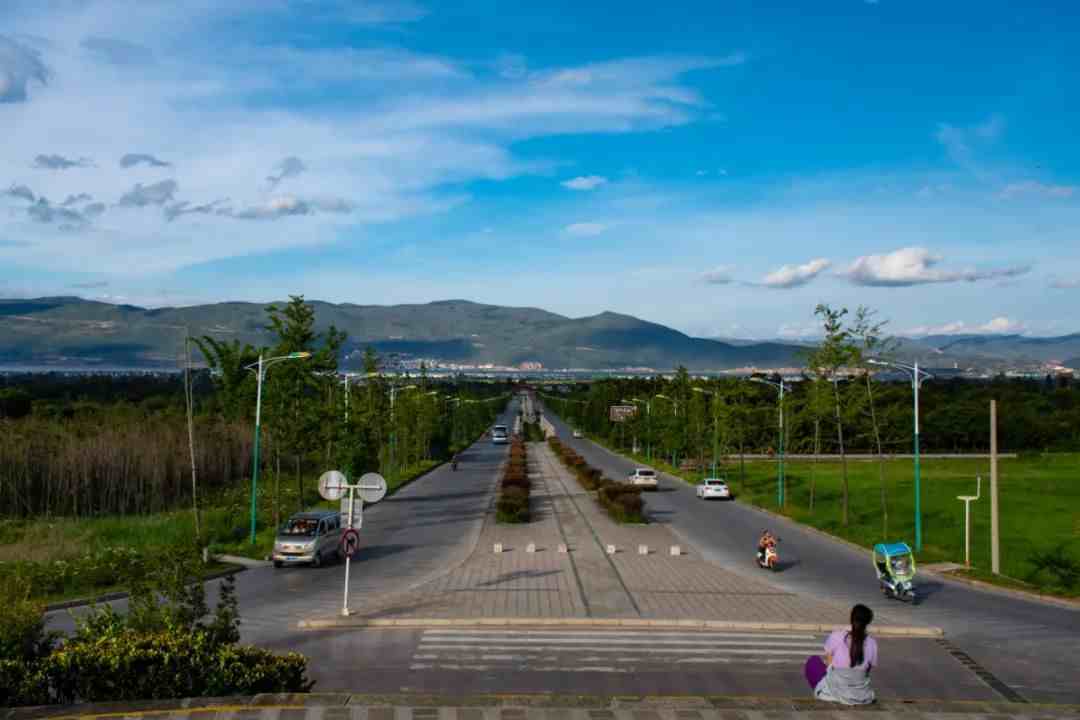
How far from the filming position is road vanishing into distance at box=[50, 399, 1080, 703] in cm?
1471

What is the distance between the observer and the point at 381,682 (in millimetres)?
14547

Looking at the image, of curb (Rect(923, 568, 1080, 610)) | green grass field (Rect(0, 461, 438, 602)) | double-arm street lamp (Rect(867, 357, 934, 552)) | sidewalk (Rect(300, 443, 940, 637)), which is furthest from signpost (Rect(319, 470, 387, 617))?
double-arm street lamp (Rect(867, 357, 934, 552))

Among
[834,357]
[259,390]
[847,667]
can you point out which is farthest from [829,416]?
[847,667]

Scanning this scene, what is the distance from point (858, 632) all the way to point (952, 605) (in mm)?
14794

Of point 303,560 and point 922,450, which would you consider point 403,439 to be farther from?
point 922,450

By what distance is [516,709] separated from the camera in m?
10.6

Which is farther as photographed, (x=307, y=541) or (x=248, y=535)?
(x=248, y=535)

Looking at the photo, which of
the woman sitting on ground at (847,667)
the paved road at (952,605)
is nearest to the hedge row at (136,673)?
the woman sitting on ground at (847,667)

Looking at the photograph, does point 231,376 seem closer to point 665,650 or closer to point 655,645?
point 655,645

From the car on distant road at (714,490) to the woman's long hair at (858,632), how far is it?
139 feet

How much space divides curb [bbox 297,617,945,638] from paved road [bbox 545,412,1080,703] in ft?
3.36

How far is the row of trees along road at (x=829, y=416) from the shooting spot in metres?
38.8

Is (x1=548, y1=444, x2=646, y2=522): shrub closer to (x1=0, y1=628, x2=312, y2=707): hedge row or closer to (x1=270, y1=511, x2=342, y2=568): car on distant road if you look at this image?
(x1=270, y1=511, x2=342, y2=568): car on distant road

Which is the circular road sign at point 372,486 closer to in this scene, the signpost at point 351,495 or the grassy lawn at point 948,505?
the signpost at point 351,495
